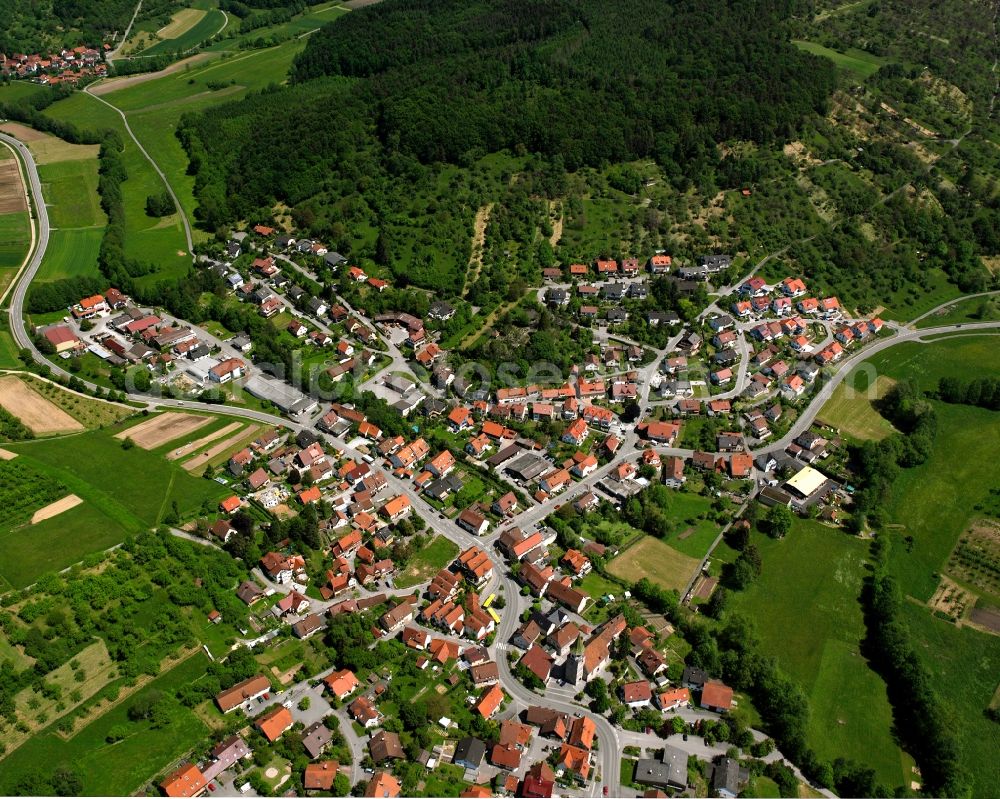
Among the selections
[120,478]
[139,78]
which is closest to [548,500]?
[120,478]

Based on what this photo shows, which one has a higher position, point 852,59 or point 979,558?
point 852,59

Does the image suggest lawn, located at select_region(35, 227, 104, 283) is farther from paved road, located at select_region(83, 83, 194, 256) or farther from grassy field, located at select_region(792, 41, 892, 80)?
grassy field, located at select_region(792, 41, 892, 80)

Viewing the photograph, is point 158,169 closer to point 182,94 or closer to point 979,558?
point 182,94

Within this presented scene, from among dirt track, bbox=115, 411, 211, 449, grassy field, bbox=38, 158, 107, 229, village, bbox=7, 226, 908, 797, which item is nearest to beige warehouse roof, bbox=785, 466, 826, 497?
village, bbox=7, 226, 908, 797

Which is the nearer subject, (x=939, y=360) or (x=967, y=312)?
(x=939, y=360)

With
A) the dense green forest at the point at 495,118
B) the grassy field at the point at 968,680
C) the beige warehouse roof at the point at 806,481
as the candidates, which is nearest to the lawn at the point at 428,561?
the beige warehouse roof at the point at 806,481
